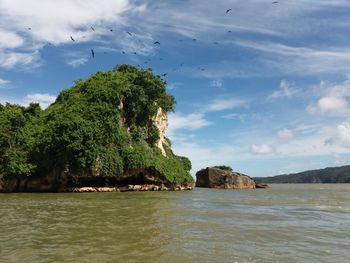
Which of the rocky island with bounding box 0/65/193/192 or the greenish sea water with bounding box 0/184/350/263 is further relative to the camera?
the rocky island with bounding box 0/65/193/192

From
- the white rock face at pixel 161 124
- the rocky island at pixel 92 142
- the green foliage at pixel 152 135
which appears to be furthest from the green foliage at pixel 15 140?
the white rock face at pixel 161 124

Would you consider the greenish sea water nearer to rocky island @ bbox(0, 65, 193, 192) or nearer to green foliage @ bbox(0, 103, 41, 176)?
rocky island @ bbox(0, 65, 193, 192)

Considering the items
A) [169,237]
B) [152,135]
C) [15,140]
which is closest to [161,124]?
[152,135]

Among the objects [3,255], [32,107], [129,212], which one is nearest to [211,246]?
[3,255]

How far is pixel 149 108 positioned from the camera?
156 ft

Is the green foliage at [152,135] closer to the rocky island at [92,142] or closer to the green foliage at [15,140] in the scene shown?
the rocky island at [92,142]

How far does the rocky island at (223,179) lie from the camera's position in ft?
189

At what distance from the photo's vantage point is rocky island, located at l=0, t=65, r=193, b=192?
39156 mm

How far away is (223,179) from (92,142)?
2434 centimetres

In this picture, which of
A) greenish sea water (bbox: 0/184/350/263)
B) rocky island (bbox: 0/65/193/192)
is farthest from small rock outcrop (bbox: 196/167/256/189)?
greenish sea water (bbox: 0/184/350/263)

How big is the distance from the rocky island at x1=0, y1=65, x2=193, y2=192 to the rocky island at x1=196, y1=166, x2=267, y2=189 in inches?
372

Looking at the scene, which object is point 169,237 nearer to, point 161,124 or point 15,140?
point 15,140

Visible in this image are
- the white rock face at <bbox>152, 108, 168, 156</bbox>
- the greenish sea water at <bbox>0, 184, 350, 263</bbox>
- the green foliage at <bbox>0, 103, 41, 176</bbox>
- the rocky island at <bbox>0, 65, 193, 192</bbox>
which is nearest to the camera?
the greenish sea water at <bbox>0, 184, 350, 263</bbox>

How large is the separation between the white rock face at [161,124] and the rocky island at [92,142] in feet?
6.33
